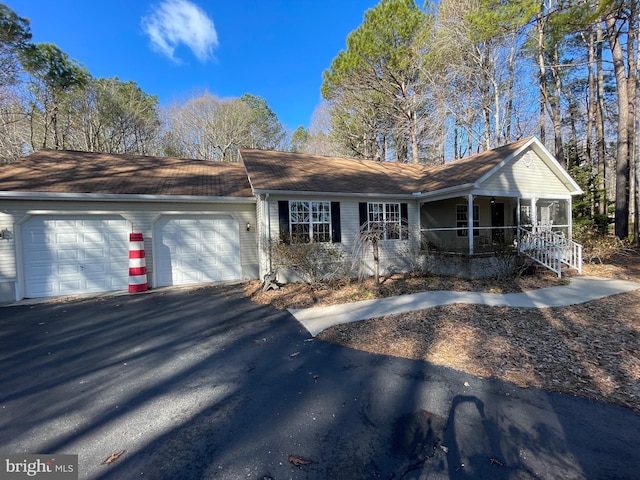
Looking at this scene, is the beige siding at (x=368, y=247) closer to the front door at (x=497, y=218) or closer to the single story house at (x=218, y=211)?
the single story house at (x=218, y=211)

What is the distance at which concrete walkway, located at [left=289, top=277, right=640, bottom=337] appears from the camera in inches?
220

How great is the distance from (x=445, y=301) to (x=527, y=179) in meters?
6.90

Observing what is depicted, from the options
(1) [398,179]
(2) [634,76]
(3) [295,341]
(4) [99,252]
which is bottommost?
(3) [295,341]

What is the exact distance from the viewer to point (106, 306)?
22.4ft

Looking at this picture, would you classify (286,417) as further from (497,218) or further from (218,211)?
(497,218)

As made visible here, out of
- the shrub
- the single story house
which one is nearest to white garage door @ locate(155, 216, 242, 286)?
the single story house

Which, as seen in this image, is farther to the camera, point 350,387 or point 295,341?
point 295,341

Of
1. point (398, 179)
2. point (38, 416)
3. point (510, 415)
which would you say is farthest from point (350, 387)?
point (398, 179)

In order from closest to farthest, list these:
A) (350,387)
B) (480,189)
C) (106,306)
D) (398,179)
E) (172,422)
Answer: (172,422) < (350,387) < (106,306) < (480,189) < (398,179)

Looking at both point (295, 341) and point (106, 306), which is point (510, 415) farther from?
point (106, 306)

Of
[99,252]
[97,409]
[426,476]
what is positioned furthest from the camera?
[99,252]

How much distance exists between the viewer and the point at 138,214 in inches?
339

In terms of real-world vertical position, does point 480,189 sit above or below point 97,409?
above

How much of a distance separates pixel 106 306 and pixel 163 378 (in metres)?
4.57
